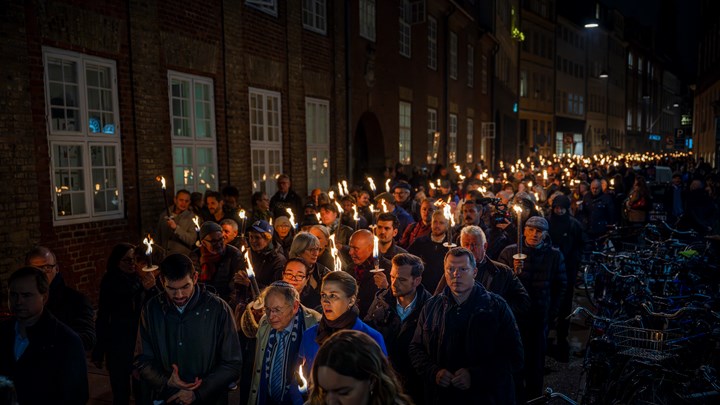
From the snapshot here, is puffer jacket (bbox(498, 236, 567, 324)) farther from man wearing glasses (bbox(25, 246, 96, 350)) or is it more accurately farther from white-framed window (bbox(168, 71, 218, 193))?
white-framed window (bbox(168, 71, 218, 193))

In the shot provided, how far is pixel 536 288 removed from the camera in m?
6.18

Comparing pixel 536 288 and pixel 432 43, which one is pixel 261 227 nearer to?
pixel 536 288

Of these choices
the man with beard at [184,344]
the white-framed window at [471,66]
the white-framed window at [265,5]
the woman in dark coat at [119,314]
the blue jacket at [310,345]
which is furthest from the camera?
the white-framed window at [471,66]

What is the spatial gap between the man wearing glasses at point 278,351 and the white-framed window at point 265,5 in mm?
9183

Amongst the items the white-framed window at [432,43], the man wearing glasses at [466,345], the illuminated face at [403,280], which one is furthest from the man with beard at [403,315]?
the white-framed window at [432,43]

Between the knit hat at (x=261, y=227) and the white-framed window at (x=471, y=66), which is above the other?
the white-framed window at (x=471, y=66)

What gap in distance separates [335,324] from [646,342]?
293cm

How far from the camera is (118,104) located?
9.13 metres

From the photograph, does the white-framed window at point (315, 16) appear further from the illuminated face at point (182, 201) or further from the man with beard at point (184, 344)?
the man with beard at point (184, 344)

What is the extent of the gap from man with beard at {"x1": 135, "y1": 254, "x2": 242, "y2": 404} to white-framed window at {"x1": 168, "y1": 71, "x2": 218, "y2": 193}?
678 centimetres

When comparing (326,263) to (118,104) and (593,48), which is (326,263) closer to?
(118,104)

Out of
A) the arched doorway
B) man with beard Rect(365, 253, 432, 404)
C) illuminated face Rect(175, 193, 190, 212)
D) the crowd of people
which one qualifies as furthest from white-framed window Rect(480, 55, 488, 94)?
man with beard Rect(365, 253, 432, 404)

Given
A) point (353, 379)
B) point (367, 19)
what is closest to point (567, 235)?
point (353, 379)

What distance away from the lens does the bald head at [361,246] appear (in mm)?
5859
